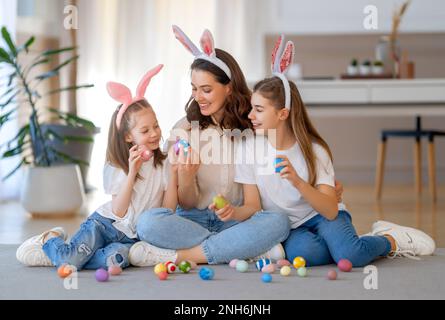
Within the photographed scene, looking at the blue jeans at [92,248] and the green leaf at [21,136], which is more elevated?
the green leaf at [21,136]

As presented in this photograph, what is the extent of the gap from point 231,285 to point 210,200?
47 centimetres

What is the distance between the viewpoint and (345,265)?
213 cm

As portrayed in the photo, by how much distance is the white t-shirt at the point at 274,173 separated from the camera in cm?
226

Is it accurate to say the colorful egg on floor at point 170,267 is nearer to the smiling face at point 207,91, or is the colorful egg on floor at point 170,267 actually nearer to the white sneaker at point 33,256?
the white sneaker at point 33,256

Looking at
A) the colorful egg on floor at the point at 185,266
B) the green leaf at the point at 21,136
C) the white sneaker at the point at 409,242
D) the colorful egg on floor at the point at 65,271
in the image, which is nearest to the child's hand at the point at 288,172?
the colorful egg on floor at the point at 185,266

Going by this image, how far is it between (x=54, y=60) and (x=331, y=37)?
174cm

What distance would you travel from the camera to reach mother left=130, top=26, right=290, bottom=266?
2.23 m

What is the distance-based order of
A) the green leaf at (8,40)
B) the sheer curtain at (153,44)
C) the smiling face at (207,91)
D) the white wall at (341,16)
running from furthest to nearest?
the sheer curtain at (153,44)
the white wall at (341,16)
the green leaf at (8,40)
the smiling face at (207,91)

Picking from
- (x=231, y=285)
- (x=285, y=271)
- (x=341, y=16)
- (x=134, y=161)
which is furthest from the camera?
(x=341, y=16)

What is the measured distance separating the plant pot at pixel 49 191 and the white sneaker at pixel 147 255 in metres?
1.41

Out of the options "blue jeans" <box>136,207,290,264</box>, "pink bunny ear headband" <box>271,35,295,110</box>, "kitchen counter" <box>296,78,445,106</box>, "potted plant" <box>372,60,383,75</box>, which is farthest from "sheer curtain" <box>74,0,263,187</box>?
"blue jeans" <box>136,207,290,264</box>

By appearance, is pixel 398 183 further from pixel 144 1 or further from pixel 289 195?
pixel 289 195

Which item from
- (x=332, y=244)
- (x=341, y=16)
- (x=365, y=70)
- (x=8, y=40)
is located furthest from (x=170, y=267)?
(x=341, y=16)

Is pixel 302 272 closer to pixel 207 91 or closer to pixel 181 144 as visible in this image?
pixel 181 144
